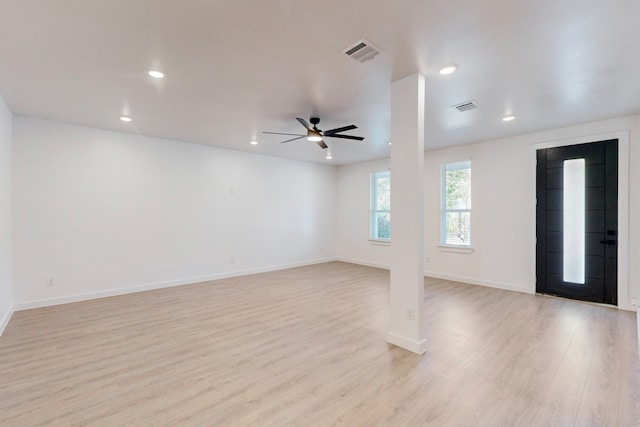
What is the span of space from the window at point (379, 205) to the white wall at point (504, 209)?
1.38 metres

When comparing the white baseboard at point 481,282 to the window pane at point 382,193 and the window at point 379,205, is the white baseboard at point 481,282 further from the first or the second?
the window pane at point 382,193

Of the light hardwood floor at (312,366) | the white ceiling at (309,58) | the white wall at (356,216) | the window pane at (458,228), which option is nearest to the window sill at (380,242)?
the white wall at (356,216)

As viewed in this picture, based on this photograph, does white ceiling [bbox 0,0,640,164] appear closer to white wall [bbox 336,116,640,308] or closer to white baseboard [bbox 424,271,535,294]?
white wall [bbox 336,116,640,308]

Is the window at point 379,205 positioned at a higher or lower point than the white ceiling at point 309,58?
lower

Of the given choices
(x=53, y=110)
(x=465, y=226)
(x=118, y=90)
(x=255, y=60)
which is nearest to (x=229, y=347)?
(x=255, y=60)

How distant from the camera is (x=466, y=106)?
3.78 m

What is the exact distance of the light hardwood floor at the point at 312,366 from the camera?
6.70ft

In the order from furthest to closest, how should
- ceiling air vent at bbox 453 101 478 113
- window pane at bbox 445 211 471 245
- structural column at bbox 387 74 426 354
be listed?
1. window pane at bbox 445 211 471 245
2. ceiling air vent at bbox 453 101 478 113
3. structural column at bbox 387 74 426 354

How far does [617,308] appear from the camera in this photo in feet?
13.8

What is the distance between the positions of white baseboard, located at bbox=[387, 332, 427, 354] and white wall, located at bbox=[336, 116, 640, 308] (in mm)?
3351

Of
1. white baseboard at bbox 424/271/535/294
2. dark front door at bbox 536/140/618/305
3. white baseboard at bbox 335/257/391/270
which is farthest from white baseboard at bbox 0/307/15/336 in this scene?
dark front door at bbox 536/140/618/305

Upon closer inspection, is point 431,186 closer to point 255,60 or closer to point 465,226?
point 465,226

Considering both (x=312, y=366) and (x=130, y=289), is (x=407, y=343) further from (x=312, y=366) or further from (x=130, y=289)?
(x=130, y=289)

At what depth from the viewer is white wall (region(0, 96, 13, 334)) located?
353 cm
